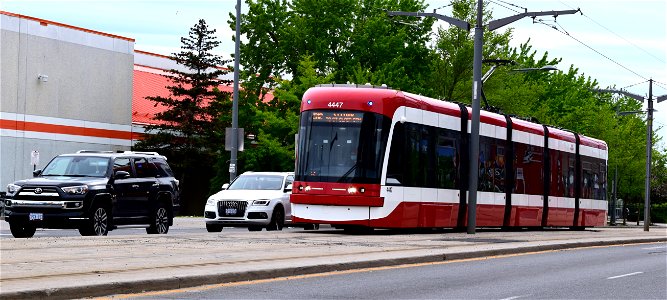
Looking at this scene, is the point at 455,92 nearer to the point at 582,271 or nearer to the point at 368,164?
the point at 368,164

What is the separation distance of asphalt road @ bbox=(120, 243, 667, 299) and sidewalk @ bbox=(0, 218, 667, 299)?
0.27m

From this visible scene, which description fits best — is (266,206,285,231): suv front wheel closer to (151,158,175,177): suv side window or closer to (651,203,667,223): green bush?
(151,158,175,177): suv side window

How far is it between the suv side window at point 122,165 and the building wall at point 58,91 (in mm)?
30772

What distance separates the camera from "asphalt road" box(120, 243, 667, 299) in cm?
1377

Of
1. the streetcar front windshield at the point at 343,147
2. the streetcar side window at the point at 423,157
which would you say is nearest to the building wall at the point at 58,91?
the streetcar side window at the point at 423,157

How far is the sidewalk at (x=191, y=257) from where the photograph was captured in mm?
13078

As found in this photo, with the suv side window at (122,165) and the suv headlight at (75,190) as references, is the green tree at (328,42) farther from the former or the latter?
the suv headlight at (75,190)

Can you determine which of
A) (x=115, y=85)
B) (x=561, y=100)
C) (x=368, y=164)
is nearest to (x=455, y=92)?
(x=115, y=85)

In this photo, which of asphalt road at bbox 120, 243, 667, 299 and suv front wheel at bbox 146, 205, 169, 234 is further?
suv front wheel at bbox 146, 205, 169, 234

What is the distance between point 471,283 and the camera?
16.0 metres

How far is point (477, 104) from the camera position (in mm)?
30219

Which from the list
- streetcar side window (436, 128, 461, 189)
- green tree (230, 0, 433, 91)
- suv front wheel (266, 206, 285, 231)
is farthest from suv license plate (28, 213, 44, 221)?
green tree (230, 0, 433, 91)

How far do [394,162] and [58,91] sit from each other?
3525cm

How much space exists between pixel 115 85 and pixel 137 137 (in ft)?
13.8
